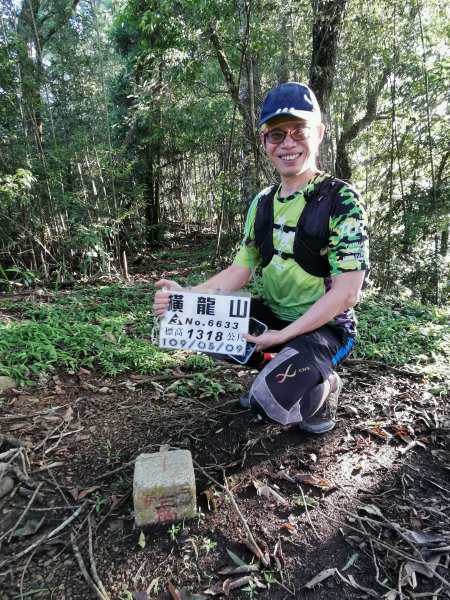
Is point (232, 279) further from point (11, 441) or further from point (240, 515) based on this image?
point (11, 441)

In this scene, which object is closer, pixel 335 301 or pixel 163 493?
pixel 163 493

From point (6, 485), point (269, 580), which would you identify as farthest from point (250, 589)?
point (6, 485)

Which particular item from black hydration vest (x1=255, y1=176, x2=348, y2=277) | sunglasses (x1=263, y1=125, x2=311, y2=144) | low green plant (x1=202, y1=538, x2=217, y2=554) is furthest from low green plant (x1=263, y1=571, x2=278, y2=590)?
sunglasses (x1=263, y1=125, x2=311, y2=144)

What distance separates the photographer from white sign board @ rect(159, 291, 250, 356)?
194 cm

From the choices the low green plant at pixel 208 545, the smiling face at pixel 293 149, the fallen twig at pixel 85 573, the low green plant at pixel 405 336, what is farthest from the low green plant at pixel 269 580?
the low green plant at pixel 405 336

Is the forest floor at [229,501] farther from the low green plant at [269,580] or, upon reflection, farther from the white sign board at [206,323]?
the white sign board at [206,323]

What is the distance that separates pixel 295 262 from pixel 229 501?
119 cm

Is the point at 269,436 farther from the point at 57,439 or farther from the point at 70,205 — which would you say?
the point at 70,205

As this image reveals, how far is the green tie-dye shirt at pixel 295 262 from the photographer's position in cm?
184

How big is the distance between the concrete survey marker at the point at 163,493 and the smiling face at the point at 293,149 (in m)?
1.48

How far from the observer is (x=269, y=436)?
7.09 feet

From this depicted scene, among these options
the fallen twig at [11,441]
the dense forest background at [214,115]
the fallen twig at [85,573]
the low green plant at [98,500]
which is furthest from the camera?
the dense forest background at [214,115]

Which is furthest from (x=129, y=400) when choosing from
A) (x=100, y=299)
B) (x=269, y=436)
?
(x=100, y=299)

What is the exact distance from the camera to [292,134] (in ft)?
6.30
